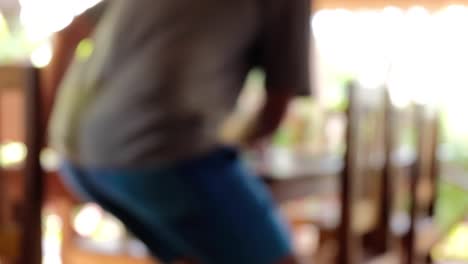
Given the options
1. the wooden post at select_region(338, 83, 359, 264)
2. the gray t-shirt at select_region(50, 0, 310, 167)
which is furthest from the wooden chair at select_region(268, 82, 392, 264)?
the gray t-shirt at select_region(50, 0, 310, 167)

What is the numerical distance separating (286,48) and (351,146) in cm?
47

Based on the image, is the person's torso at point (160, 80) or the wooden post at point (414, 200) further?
the wooden post at point (414, 200)

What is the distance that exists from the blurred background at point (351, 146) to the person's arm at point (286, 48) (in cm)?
4

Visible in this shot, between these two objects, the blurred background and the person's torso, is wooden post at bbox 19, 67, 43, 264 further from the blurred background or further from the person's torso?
the person's torso

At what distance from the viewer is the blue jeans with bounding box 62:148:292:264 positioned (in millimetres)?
1107

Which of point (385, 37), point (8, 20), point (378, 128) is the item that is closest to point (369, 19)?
point (385, 37)

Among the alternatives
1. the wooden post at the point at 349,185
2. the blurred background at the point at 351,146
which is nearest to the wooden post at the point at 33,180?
the blurred background at the point at 351,146

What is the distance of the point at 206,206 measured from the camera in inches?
43.7

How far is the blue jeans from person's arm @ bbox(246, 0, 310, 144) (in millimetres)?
148

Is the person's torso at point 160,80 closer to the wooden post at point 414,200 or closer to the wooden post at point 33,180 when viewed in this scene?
the wooden post at point 33,180

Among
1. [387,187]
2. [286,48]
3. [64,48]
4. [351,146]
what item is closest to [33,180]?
[64,48]

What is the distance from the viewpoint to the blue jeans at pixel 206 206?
1107 mm

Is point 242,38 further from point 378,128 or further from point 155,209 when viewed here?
point 378,128

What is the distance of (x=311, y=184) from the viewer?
1605 mm
